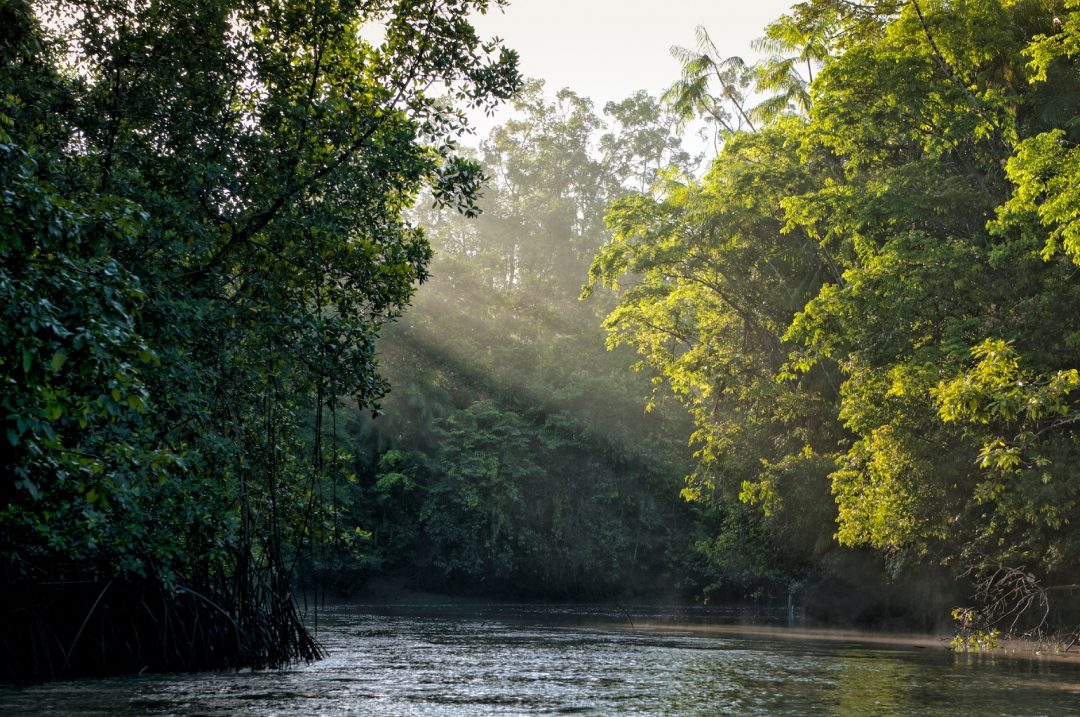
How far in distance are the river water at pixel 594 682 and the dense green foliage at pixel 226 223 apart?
145 cm

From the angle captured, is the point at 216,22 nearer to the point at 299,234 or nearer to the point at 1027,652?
the point at 299,234

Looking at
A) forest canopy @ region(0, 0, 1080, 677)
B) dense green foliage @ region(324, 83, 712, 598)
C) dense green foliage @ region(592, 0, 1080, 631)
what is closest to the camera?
forest canopy @ region(0, 0, 1080, 677)

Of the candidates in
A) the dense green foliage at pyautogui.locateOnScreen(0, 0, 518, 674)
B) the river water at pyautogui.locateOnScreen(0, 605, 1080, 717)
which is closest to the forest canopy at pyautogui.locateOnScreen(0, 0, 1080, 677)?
the dense green foliage at pyautogui.locateOnScreen(0, 0, 518, 674)

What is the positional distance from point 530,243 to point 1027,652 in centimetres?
4411

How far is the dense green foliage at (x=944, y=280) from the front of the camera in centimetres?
1816

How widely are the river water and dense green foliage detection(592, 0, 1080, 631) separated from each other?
9.01 ft

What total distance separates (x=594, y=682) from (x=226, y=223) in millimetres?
7649

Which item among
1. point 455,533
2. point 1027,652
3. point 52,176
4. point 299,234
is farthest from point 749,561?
point 52,176

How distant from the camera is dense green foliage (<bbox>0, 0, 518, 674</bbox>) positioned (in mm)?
11992

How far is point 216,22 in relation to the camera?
537 inches

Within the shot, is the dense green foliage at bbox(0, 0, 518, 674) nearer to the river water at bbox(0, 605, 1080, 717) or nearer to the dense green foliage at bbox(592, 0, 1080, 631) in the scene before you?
the river water at bbox(0, 605, 1080, 717)

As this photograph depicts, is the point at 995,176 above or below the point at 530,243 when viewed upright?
below

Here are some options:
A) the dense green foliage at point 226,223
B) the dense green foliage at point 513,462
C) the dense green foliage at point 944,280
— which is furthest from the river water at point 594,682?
the dense green foliage at point 513,462

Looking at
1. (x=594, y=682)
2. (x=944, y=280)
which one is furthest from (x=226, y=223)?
(x=944, y=280)
